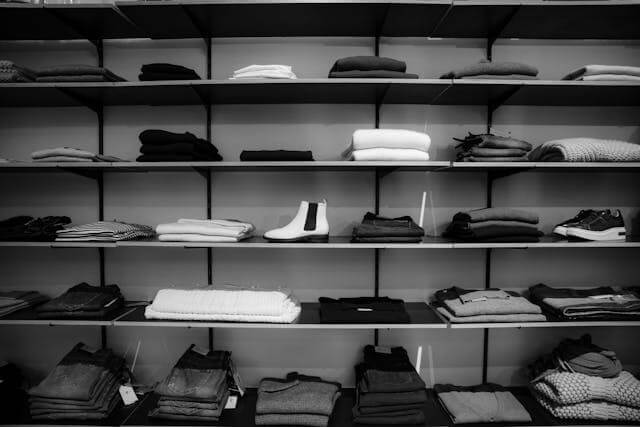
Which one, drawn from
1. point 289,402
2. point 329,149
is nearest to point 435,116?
point 329,149

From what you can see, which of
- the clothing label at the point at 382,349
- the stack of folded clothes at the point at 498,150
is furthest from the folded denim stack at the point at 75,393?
the stack of folded clothes at the point at 498,150

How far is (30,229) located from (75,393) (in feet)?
2.96

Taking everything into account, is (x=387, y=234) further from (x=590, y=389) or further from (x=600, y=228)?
(x=590, y=389)

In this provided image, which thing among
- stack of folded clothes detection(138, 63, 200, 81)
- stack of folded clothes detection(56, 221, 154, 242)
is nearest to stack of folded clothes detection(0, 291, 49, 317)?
stack of folded clothes detection(56, 221, 154, 242)

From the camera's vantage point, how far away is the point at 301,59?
2.24 meters

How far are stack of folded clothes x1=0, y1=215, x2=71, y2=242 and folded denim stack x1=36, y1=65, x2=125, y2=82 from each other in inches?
30.8

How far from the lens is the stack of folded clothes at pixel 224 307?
1.84 metres

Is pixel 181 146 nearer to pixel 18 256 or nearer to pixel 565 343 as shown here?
pixel 18 256

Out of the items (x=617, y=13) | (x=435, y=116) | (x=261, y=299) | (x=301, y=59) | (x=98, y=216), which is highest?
(x=617, y=13)

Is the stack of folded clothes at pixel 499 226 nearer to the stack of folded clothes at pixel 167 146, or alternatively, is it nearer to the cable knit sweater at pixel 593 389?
the cable knit sweater at pixel 593 389

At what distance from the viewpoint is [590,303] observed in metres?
1.91

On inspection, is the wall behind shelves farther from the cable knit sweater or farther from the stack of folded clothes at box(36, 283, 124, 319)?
the cable knit sweater

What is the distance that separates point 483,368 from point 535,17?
2.09 meters

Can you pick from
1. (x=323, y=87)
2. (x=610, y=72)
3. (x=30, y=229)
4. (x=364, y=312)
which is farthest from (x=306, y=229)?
(x=610, y=72)
